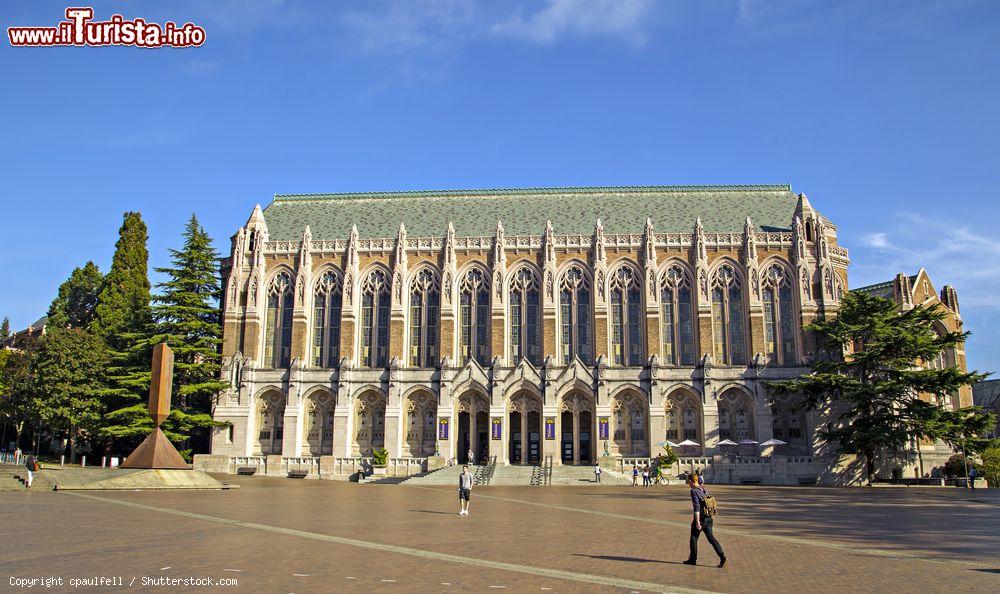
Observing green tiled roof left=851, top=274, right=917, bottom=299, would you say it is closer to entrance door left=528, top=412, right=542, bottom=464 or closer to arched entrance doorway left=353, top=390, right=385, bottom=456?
entrance door left=528, top=412, right=542, bottom=464

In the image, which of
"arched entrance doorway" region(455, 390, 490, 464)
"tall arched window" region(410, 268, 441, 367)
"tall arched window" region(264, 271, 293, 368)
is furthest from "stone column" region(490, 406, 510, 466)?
"tall arched window" region(264, 271, 293, 368)

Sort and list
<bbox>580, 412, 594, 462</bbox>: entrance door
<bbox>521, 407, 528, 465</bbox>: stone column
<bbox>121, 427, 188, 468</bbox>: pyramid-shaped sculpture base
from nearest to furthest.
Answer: <bbox>121, 427, 188, 468</bbox>: pyramid-shaped sculpture base
<bbox>521, 407, 528, 465</bbox>: stone column
<bbox>580, 412, 594, 462</bbox>: entrance door

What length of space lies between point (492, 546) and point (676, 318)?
48790mm

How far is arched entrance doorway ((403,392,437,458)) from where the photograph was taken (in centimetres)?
6512

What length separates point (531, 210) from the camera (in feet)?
243

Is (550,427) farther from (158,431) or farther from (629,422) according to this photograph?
(158,431)

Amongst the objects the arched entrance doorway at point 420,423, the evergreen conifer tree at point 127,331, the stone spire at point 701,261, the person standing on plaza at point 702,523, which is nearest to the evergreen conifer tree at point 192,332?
the evergreen conifer tree at point 127,331

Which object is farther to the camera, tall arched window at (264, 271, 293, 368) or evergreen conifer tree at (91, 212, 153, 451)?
tall arched window at (264, 271, 293, 368)

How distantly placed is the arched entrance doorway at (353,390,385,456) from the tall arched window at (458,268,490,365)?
323 inches

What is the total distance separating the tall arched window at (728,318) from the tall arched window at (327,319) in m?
32.0

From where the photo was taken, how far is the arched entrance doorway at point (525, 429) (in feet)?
210

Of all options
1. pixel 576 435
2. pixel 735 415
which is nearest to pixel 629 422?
pixel 576 435

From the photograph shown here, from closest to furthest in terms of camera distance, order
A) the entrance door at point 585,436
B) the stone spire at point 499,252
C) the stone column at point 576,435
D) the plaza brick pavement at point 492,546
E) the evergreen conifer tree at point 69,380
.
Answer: the plaza brick pavement at point 492,546 → the evergreen conifer tree at point 69,380 → the stone column at point 576,435 → the entrance door at point 585,436 → the stone spire at point 499,252

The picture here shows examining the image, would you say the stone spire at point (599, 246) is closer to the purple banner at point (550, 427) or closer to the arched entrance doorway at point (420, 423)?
the purple banner at point (550, 427)
